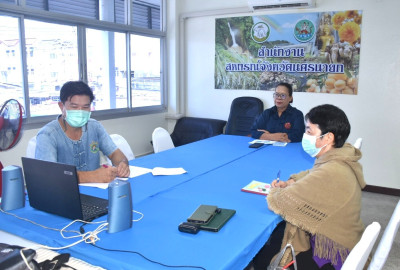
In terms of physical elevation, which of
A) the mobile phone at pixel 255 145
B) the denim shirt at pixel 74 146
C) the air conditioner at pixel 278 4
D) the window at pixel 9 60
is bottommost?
the mobile phone at pixel 255 145

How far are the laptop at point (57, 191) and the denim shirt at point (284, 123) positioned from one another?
2.51m

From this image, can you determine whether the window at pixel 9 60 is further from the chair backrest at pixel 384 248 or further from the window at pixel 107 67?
the chair backrest at pixel 384 248

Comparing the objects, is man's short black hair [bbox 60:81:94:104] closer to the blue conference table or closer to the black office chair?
the blue conference table

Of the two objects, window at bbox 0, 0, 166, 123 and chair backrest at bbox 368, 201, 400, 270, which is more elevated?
window at bbox 0, 0, 166, 123

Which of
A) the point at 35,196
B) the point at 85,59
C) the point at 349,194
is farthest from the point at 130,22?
the point at 349,194

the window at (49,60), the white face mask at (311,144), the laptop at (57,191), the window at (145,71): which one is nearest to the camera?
the laptop at (57,191)

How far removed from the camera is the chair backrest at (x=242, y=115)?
17.1ft

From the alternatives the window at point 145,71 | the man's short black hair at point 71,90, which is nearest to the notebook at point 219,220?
the man's short black hair at point 71,90

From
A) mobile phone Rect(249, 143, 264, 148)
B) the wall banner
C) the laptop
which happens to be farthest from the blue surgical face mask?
the wall banner

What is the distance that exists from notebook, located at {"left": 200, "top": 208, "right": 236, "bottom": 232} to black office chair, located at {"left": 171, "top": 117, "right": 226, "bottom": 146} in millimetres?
3662

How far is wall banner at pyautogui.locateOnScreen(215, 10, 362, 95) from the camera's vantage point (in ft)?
15.3

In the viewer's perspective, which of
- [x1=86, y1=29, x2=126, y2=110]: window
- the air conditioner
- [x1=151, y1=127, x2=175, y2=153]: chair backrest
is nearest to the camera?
[x1=151, y1=127, x2=175, y2=153]: chair backrest

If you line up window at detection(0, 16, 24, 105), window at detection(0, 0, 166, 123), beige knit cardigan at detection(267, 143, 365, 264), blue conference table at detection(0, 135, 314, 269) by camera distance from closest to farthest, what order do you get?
1. blue conference table at detection(0, 135, 314, 269)
2. beige knit cardigan at detection(267, 143, 365, 264)
3. window at detection(0, 16, 24, 105)
4. window at detection(0, 0, 166, 123)

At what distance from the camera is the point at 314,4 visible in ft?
15.3
